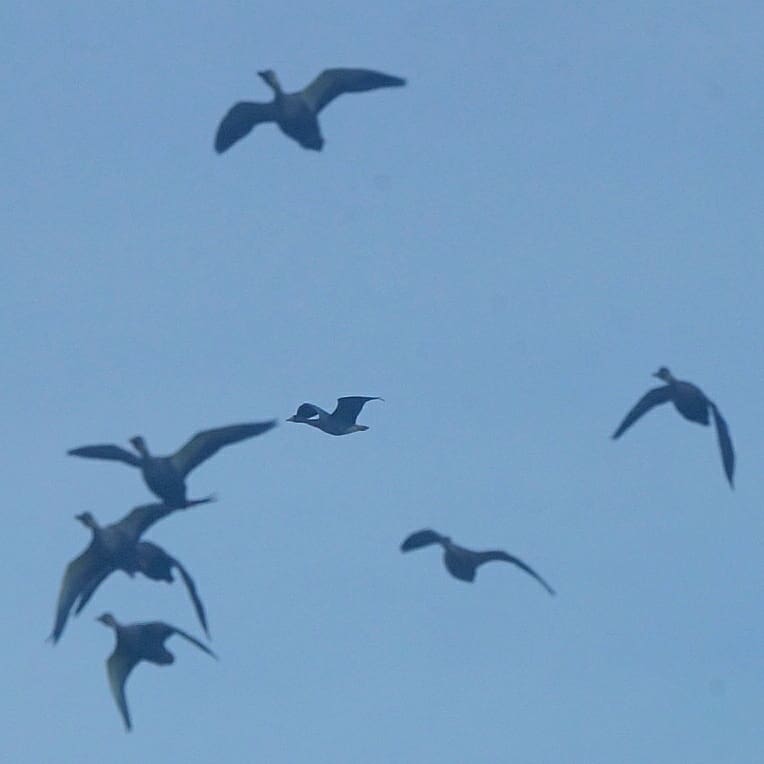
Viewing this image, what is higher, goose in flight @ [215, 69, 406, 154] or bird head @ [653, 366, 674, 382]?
goose in flight @ [215, 69, 406, 154]

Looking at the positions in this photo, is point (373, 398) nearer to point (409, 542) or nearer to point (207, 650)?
point (409, 542)

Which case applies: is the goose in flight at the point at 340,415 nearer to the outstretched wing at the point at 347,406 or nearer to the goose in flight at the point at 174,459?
the outstretched wing at the point at 347,406

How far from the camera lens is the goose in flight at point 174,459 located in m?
28.8

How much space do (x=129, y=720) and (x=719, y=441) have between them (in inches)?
378

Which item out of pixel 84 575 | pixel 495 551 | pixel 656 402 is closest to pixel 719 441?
pixel 656 402

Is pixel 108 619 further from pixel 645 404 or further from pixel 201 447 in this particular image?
pixel 645 404

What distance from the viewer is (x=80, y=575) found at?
2983cm

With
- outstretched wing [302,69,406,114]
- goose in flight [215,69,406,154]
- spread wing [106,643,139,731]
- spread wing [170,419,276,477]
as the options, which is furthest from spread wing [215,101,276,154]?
spread wing [106,643,139,731]

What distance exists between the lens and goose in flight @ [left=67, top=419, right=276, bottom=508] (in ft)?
94.4

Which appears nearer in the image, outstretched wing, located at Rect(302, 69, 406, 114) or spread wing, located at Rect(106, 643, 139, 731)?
spread wing, located at Rect(106, 643, 139, 731)

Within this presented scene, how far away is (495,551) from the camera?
97.0ft

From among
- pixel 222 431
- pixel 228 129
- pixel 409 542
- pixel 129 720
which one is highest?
pixel 228 129

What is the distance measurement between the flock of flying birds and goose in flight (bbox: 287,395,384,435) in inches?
260

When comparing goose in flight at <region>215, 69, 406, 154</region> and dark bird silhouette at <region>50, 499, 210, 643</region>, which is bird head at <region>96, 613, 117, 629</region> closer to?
dark bird silhouette at <region>50, 499, 210, 643</region>
